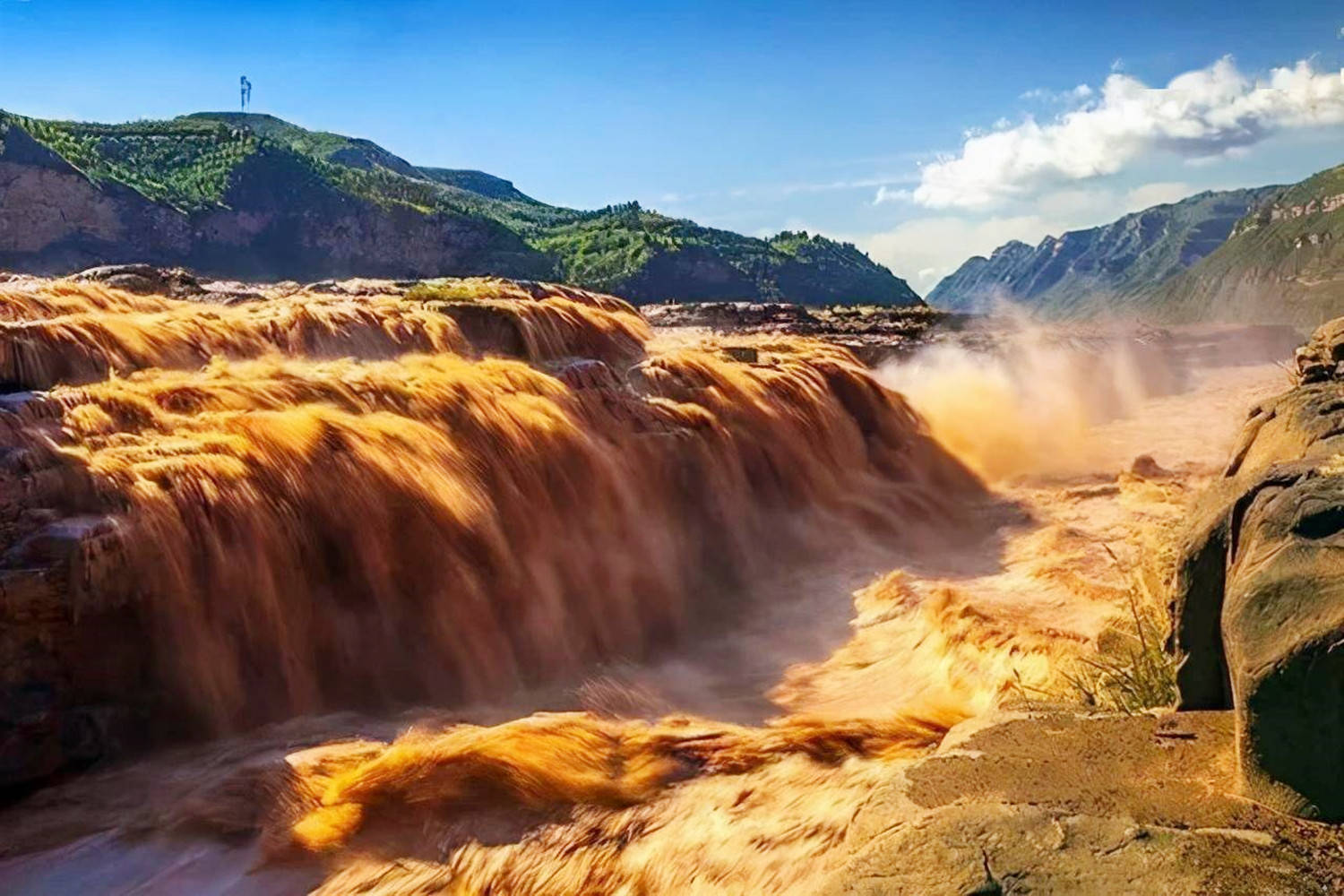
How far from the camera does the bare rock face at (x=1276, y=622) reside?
2949 mm

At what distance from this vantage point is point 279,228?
8231cm

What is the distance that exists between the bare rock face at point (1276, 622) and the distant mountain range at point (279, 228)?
6799cm

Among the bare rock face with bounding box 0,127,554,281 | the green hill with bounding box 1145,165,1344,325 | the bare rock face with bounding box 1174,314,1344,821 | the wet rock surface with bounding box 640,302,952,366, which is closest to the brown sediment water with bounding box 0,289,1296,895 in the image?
the bare rock face with bounding box 1174,314,1344,821

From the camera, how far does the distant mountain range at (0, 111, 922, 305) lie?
62000mm

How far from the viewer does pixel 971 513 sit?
1598 cm

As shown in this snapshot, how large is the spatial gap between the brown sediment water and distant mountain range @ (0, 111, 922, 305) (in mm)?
58637

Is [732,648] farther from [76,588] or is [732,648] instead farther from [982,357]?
[982,357]

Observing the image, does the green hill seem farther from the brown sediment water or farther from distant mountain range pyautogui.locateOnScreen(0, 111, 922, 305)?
the brown sediment water

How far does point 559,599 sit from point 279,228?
8030 cm

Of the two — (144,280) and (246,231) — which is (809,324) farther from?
(246,231)

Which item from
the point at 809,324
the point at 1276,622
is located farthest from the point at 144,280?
the point at 809,324

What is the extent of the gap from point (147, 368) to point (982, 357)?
20683 millimetres

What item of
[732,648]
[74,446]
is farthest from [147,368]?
[732,648]

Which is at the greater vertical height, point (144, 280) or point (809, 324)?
point (144, 280)
